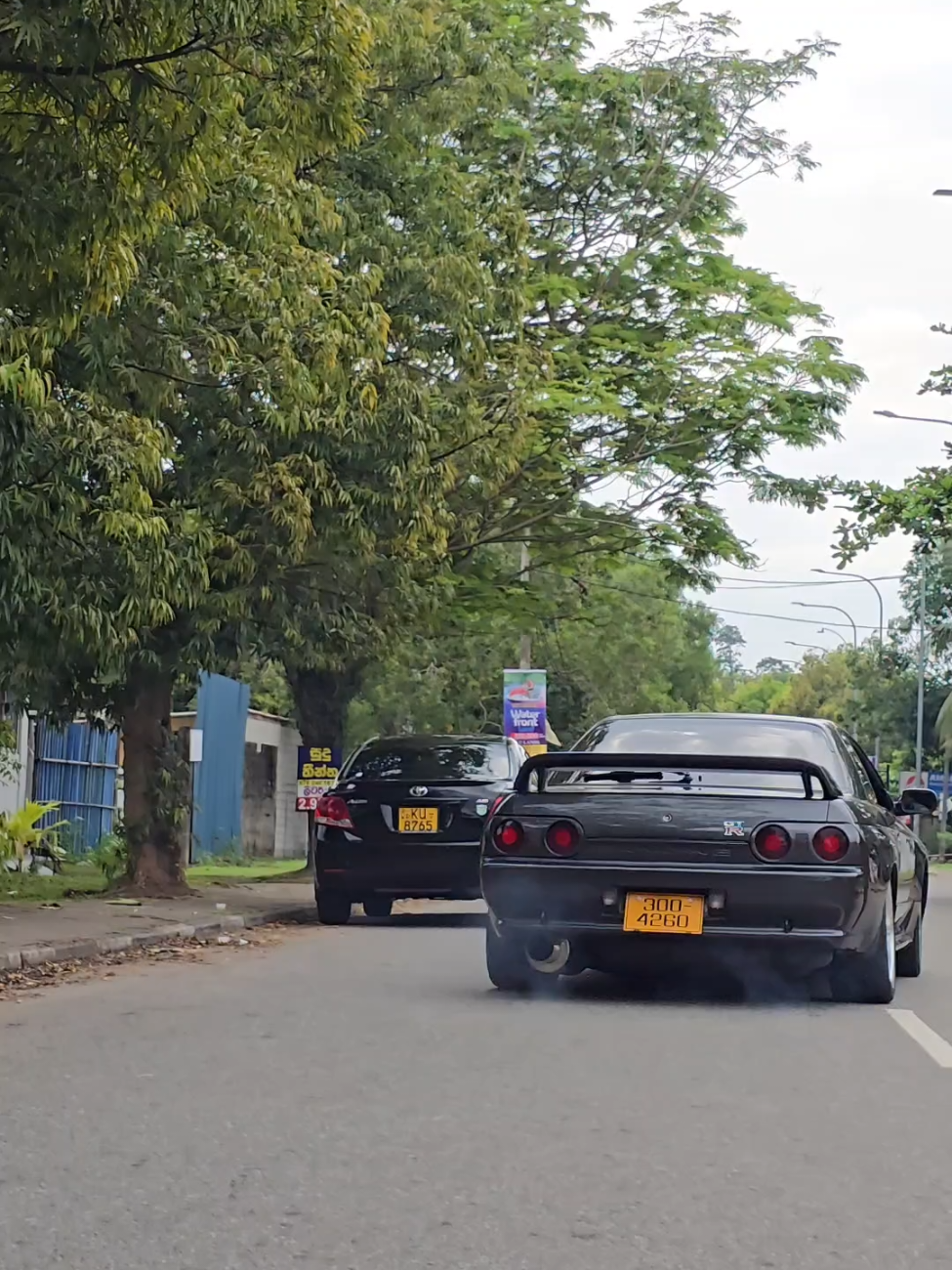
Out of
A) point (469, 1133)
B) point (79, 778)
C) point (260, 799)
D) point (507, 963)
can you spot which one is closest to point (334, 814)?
point (507, 963)

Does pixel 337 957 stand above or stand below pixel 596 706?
below

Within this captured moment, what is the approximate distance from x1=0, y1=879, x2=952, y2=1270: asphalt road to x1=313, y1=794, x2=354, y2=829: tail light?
5.66 metres

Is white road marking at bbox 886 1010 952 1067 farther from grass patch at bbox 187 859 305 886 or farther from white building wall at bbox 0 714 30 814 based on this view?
white building wall at bbox 0 714 30 814

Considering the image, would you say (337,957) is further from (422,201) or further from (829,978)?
(422,201)

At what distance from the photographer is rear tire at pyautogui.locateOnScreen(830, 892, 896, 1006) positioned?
10.2 metres

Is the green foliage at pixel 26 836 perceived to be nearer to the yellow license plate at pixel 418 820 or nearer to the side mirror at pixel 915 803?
the yellow license plate at pixel 418 820

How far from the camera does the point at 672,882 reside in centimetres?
987

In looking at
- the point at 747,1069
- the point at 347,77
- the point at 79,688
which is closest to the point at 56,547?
the point at 79,688

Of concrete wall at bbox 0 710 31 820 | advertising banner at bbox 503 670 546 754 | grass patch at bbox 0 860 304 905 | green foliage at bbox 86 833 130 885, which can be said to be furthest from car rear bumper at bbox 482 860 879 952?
advertising banner at bbox 503 670 546 754

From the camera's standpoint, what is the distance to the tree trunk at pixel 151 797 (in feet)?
60.8

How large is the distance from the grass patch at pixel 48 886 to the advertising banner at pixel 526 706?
11.2 m

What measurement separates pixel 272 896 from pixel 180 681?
9.20 feet

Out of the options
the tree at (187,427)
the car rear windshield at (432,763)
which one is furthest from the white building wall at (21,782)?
the car rear windshield at (432,763)

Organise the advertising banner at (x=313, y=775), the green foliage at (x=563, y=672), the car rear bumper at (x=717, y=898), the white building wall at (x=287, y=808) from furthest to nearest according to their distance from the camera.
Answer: the green foliage at (x=563, y=672) → the white building wall at (x=287, y=808) → the advertising banner at (x=313, y=775) → the car rear bumper at (x=717, y=898)
